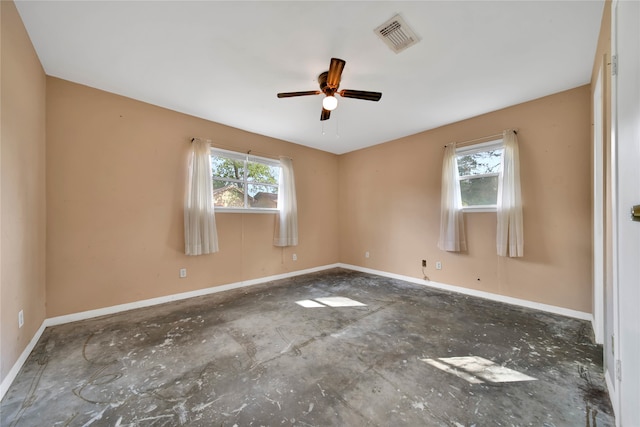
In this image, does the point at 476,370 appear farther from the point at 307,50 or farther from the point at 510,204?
the point at 307,50

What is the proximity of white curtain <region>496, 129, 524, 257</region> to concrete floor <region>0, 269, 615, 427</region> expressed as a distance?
797 mm

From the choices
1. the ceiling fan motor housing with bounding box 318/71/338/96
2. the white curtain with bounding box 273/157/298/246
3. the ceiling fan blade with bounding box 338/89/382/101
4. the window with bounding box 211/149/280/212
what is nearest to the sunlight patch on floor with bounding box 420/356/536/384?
the ceiling fan blade with bounding box 338/89/382/101

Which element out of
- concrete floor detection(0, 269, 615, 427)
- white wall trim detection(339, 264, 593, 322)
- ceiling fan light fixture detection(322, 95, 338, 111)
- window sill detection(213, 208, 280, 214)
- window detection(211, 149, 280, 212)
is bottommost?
concrete floor detection(0, 269, 615, 427)

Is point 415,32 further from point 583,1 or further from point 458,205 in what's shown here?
point 458,205

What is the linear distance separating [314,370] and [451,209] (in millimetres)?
3045

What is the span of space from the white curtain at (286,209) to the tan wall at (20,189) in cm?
295

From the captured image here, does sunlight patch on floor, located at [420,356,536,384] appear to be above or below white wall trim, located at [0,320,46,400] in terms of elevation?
below

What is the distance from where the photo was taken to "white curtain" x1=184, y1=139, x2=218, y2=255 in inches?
138

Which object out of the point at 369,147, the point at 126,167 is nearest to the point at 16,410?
the point at 126,167

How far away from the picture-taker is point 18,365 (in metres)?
1.86

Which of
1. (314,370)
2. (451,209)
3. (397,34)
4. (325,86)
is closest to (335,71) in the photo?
(325,86)

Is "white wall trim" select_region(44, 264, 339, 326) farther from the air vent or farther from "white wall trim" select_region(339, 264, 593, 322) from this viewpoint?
the air vent

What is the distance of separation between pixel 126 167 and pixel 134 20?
181 cm

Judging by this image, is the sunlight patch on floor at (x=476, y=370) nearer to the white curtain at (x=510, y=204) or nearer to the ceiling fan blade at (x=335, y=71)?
the white curtain at (x=510, y=204)
